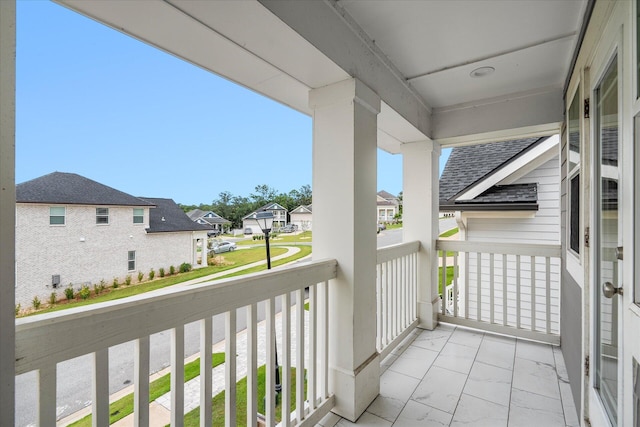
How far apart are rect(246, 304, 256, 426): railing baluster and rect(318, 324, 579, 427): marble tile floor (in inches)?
25.7

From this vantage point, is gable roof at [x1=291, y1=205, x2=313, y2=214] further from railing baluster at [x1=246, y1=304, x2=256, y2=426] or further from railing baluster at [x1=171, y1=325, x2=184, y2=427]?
railing baluster at [x1=171, y1=325, x2=184, y2=427]

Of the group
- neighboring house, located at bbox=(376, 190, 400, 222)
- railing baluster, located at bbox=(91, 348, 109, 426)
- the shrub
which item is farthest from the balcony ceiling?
railing baluster, located at bbox=(91, 348, 109, 426)

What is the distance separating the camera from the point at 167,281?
1.17m

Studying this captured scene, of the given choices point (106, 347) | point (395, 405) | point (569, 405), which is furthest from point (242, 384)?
point (569, 405)

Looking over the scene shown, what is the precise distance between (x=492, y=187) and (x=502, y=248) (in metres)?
1.21

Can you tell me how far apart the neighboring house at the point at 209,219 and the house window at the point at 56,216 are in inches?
16.1

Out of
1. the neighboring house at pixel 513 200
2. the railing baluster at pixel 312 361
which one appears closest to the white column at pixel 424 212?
the neighboring house at pixel 513 200

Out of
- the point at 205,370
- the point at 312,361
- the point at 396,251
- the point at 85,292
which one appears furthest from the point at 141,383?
the point at 396,251

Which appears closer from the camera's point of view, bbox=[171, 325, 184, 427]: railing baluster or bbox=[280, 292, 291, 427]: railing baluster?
bbox=[171, 325, 184, 427]: railing baluster

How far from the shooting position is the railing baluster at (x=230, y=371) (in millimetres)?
1344

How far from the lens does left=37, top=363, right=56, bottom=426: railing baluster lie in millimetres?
835

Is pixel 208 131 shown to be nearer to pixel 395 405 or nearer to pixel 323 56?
pixel 323 56

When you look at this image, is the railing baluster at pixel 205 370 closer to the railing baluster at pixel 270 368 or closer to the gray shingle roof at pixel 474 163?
the railing baluster at pixel 270 368

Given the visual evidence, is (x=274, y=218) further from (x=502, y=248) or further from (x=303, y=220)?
(x=502, y=248)
